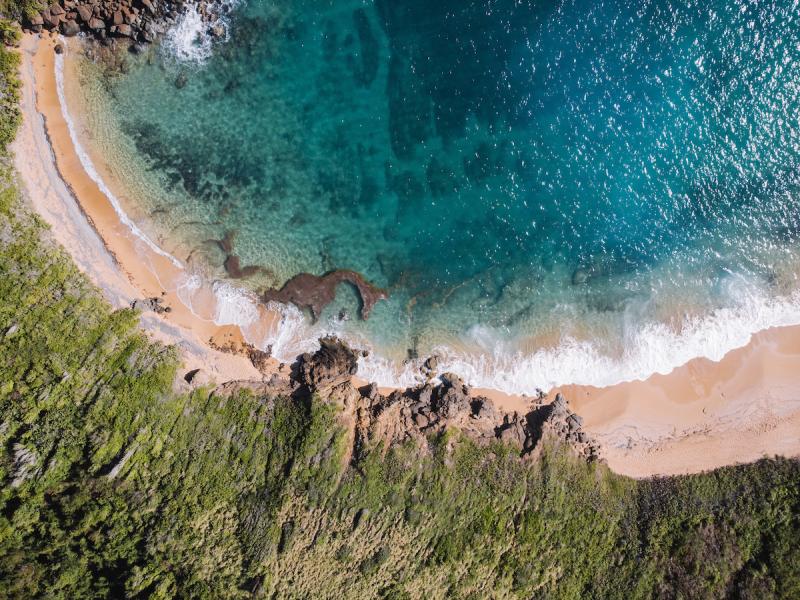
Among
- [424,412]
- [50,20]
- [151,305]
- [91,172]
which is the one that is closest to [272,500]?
[424,412]

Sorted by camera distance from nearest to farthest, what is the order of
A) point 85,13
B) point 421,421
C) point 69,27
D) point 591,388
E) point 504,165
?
point 421,421, point 85,13, point 69,27, point 591,388, point 504,165

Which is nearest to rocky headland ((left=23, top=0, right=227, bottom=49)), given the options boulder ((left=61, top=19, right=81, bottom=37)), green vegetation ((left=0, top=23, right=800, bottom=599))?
boulder ((left=61, top=19, right=81, bottom=37))

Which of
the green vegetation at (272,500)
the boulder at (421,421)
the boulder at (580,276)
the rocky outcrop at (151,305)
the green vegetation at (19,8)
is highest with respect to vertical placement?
the green vegetation at (19,8)

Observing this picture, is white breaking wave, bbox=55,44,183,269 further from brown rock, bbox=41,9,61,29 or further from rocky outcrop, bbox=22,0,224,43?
rocky outcrop, bbox=22,0,224,43

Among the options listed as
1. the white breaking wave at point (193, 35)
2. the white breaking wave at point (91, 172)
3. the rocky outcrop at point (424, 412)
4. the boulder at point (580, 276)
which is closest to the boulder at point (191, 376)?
the rocky outcrop at point (424, 412)

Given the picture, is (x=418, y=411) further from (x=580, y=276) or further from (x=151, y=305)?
(x=151, y=305)

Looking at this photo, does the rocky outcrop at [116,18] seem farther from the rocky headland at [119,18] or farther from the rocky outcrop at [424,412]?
the rocky outcrop at [424,412]
